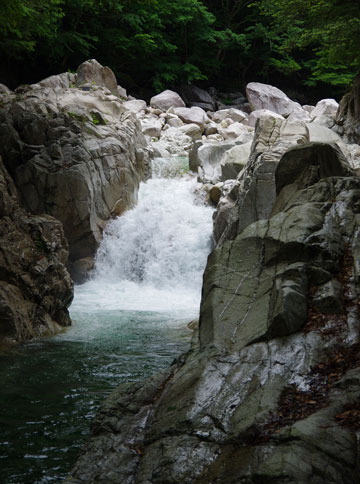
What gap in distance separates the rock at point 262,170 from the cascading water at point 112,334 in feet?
9.62

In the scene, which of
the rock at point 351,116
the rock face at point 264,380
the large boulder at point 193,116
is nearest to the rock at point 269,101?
the large boulder at point 193,116

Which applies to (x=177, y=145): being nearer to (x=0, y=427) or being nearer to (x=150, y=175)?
(x=150, y=175)

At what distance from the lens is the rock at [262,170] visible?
1230 cm

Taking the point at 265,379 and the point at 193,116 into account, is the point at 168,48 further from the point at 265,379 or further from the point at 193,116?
the point at 265,379

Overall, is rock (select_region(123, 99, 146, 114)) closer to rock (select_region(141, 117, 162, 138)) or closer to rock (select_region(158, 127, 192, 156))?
rock (select_region(141, 117, 162, 138))

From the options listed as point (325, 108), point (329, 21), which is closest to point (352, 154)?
point (329, 21)

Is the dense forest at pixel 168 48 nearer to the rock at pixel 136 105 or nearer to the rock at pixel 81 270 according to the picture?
the rock at pixel 136 105

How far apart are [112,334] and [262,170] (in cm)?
585

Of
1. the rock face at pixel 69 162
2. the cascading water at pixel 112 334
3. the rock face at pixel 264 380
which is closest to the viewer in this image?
the rock face at pixel 264 380

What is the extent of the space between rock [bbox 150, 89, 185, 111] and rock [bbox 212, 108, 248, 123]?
2356mm

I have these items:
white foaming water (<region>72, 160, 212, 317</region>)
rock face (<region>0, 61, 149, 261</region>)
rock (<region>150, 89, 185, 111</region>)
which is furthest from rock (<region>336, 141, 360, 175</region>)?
rock (<region>150, 89, 185, 111</region>)

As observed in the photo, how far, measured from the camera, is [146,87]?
109 ft

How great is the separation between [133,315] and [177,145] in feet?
47.8

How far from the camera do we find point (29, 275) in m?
10.0
